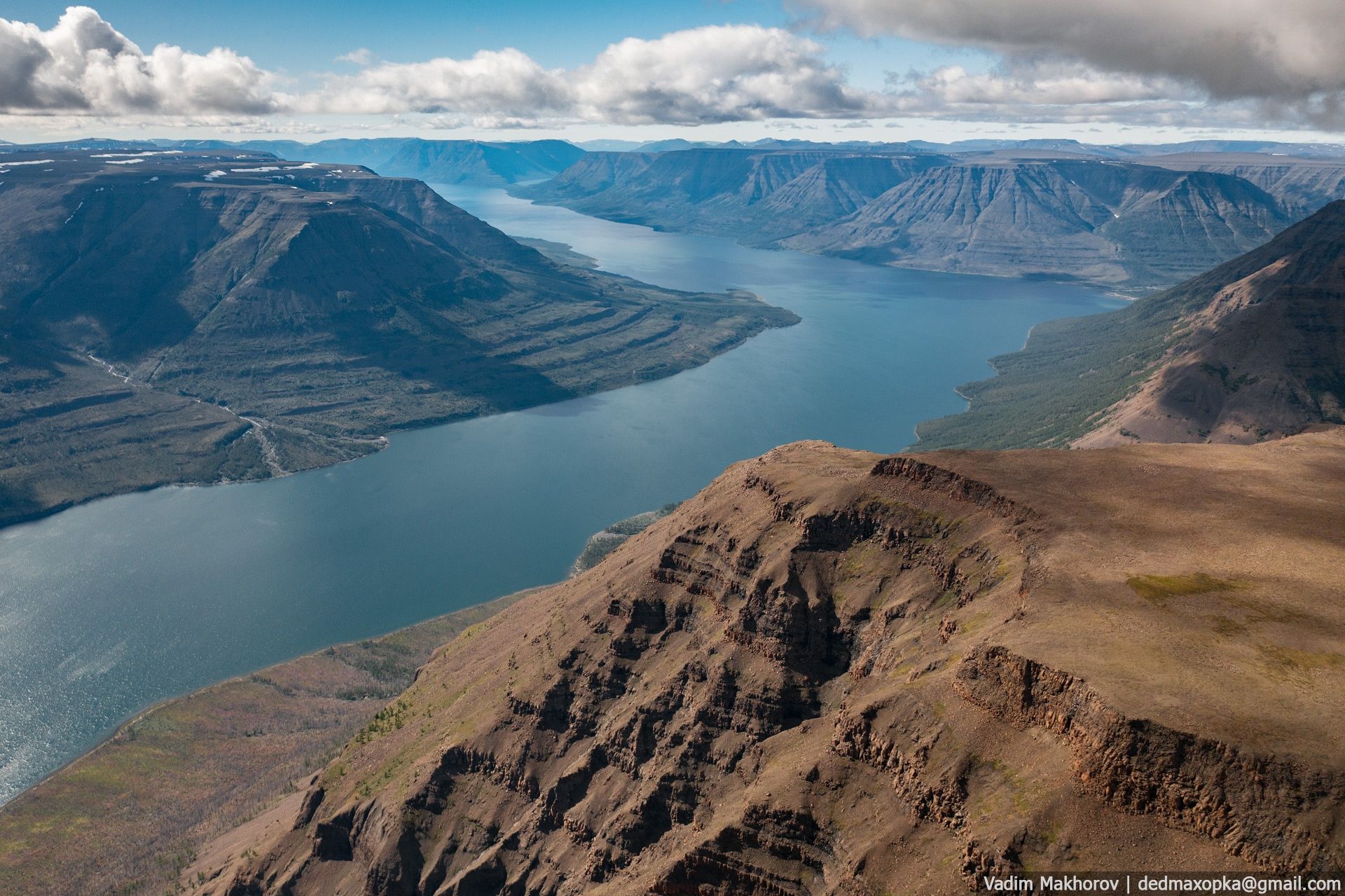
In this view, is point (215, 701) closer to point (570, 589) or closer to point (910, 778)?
point (570, 589)

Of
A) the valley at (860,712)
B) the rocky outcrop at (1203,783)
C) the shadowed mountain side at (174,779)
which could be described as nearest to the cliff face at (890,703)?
the rocky outcrop at (1203,783)

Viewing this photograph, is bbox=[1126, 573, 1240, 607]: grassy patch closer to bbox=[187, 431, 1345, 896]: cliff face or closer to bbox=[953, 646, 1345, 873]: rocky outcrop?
bbox=[187, 431, 1345, 896]: cliff face

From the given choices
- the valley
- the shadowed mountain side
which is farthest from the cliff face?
the shadowed mountain side

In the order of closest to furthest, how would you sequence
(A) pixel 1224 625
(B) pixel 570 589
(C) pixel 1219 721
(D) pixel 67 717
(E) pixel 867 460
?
(C) pixel 1219 721
(A) pixel 1224 625
(E) pixel 867 460
(B) pixel 570 589
(D) pixel 67 717

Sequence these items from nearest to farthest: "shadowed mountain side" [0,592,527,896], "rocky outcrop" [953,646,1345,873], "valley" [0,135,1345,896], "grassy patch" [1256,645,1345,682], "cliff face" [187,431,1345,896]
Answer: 1. "rocky outcrop" [953,646,1345,873]
2. "cliff face" [187,431,1345,896]
3. "valley" [0,135,1345,896]
4. "grassy patch" [1256,645,1345,682]
5. "shadowed mountain side" [0,592,527,896]

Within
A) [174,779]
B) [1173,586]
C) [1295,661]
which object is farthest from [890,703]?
[174,779]

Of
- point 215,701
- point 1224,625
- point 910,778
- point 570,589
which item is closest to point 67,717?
point 215,701

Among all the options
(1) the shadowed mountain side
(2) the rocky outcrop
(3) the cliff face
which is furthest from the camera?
(1) the shadowed mountain side

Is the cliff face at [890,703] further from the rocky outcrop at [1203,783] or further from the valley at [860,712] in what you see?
the valley at [860,712]
